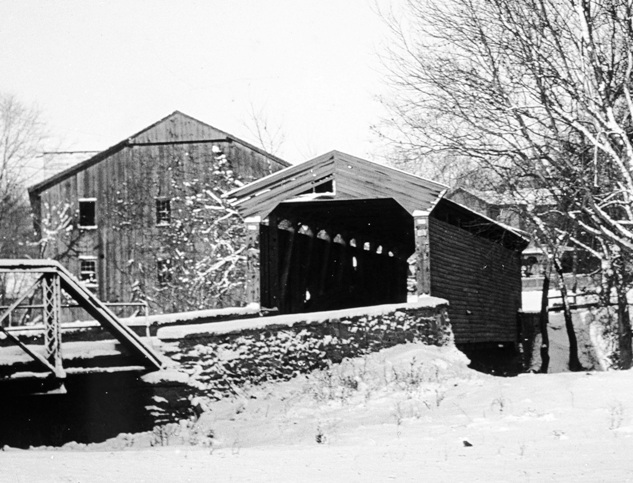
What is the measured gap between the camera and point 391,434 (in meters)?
10.3

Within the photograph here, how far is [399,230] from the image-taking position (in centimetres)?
2766

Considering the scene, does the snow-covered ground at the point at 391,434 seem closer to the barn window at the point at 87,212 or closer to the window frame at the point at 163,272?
the window frame at the point at 163,272

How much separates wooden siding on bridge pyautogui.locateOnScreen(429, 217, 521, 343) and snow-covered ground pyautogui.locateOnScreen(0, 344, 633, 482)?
13.5ft

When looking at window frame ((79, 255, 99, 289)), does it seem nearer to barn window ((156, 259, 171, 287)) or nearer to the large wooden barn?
barn window ((156, 259, 171, 287))

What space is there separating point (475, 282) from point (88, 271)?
1700 centimetres

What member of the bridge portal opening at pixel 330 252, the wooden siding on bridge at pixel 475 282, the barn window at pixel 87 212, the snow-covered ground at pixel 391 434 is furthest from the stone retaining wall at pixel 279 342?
the barn window at pixel 87 212

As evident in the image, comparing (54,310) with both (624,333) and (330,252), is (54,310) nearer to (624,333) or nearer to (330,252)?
(330,252)

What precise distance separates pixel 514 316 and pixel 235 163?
38.4ft

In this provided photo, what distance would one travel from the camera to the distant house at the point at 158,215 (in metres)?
33.0

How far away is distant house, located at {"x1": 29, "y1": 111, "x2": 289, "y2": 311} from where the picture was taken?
3300cm

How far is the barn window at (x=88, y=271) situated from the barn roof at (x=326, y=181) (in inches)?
687

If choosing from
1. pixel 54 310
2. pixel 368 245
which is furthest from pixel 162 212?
pixel 54 310

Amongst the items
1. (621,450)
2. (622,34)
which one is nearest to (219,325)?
(621,450)

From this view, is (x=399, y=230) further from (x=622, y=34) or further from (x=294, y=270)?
(x=622, y=34)
